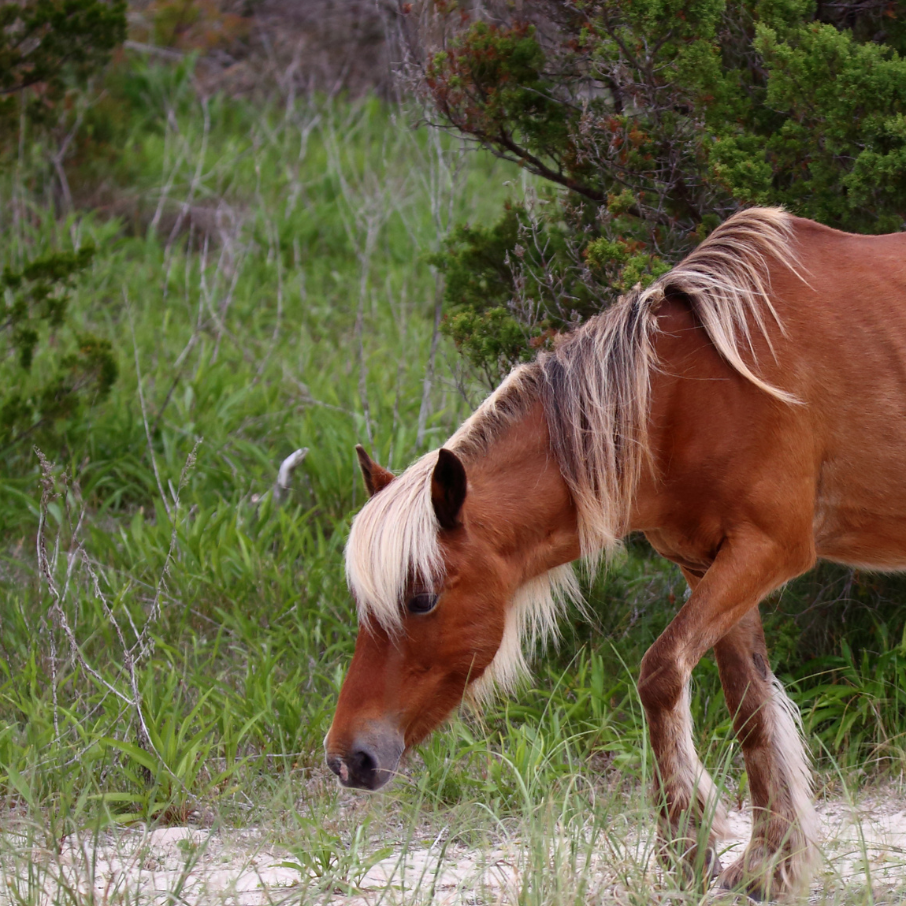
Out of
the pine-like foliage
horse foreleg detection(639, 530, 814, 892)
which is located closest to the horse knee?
horse foreleg detection(639, 530, 814, 892)

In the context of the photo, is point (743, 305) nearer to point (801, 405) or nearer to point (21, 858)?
point (801, 405)

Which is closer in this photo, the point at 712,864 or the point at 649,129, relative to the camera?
the point at 712,864

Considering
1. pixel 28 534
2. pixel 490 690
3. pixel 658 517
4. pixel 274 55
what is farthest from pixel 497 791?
pixel 274 55

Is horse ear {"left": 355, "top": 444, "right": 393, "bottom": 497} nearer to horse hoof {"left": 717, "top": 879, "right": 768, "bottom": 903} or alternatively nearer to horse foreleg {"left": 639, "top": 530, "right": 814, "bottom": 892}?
horse foreleg {"left": 639, "top": 530, "right": 814, "bottom": 892}

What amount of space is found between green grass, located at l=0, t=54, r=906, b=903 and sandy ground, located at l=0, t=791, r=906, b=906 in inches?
2.4

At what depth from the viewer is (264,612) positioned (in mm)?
4414

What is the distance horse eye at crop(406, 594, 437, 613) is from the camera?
265cm

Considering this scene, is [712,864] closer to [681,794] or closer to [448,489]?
[681,794]

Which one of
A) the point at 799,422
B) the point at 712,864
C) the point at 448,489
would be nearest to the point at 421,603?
the point at 448,489

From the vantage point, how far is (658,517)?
2.89 m

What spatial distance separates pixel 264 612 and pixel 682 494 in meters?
2.19

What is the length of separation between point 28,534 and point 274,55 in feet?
22.8

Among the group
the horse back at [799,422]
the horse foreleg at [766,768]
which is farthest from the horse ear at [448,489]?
the horse foreleg at [766,768]

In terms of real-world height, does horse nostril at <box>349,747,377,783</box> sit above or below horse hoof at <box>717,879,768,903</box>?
above
